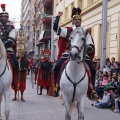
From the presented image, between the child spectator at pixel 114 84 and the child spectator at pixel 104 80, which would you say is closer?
the child spectator at pixel 114 84

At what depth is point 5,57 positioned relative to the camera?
8.84 meters

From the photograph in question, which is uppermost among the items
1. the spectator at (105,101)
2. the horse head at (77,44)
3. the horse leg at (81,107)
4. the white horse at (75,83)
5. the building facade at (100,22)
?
the building facade at (100,22)

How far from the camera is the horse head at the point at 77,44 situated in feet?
25.0

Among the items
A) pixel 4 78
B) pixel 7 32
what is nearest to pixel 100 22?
pixel 7 32

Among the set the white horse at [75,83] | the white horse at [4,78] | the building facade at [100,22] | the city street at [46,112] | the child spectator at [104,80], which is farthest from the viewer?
the building facade at [100,22]

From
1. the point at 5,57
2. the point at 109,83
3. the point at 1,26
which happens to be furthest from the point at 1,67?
the point at 109,83

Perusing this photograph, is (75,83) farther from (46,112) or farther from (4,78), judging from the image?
(46,112)

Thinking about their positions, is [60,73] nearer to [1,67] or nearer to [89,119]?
[1,67]

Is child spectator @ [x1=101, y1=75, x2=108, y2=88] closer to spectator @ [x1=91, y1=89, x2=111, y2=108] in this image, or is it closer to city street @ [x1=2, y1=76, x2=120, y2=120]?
city street @ [x1=2, y1=76, x2=120, y2=120]

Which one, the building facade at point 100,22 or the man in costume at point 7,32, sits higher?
the building facade at point 100,22

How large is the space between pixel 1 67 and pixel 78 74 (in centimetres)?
183

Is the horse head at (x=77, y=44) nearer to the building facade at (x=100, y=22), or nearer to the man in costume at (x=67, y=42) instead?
the man in costume at (x=67, y=42)

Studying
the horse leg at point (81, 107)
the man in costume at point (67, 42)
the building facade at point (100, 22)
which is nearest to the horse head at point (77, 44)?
the man in costume at point (67, 42)

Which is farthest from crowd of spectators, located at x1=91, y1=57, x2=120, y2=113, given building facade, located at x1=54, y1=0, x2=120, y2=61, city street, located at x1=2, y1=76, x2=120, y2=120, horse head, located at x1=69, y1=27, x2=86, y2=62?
building facade, located at x1=54, y1=0, x2=120, y2=61
